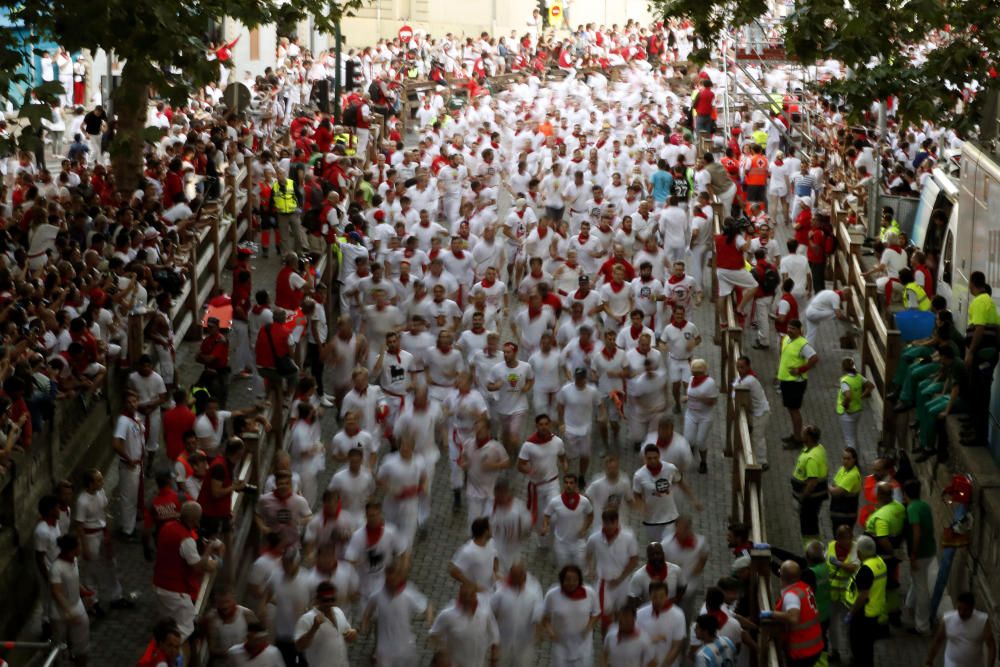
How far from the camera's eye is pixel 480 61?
156 feet

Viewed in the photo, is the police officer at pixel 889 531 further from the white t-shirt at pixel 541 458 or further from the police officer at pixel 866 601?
the white t-shirt at pixel 541 458

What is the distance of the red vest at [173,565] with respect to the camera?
40.2 feet

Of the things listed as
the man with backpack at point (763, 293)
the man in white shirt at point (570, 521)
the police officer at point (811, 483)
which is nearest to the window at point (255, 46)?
the man with backpack at point (763, 293)

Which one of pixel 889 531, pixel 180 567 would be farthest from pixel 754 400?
pixel 180 567

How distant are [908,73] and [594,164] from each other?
406 inches

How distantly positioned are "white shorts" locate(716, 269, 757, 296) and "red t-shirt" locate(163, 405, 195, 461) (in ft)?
26.2

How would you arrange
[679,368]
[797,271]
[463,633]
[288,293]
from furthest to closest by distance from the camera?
[797,271]
[288,293]
[679,368]
[463,633]

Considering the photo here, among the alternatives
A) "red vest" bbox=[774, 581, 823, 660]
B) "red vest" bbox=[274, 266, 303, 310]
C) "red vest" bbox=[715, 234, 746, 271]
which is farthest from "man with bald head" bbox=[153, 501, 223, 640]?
"red vest" bbox=[715, 234, 746, 271]

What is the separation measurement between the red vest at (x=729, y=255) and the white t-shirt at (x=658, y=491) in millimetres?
6407

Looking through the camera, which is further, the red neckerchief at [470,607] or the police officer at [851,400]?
the police officer at [851,400]

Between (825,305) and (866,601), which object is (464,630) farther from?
(825,305)

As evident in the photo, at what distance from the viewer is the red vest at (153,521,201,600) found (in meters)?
12.3

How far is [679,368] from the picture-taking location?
1789cm

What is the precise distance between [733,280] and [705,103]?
43.7 ft
